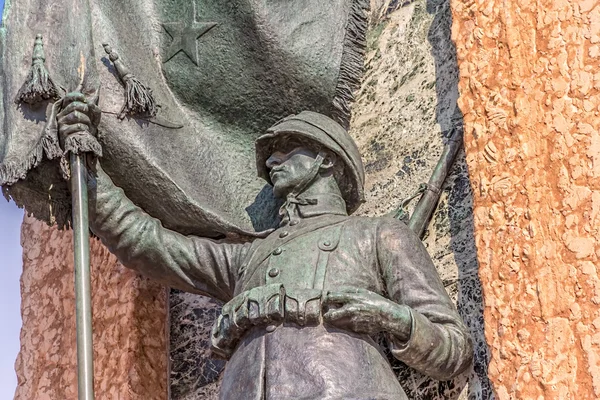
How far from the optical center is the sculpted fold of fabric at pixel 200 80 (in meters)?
5.54

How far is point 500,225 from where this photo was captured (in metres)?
5.05

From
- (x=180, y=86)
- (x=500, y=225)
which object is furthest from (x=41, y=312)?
(x=500, y=225)

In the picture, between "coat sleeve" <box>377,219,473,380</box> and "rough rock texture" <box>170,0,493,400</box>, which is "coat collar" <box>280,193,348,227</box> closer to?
"coat sleeve" <box>377,219,473,380</box>

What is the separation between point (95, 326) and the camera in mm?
6477

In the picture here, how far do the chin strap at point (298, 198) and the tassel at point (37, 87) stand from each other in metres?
0.85

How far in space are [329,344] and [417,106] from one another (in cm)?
131

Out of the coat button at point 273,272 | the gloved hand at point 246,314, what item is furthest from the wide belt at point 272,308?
the coat button at point 273,272

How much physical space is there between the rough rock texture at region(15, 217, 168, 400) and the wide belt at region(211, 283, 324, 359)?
131 centimetres

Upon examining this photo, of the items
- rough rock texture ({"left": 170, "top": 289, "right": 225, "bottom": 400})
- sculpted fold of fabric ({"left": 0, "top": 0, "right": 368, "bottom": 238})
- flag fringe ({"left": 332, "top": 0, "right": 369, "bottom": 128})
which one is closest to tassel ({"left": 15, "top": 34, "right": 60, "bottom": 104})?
sculpted fold of fabric ({"left": 0, "top": 0, "right": 368, "bottom": 238})

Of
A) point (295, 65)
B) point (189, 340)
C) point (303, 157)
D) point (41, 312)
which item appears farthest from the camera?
point (41, 312)

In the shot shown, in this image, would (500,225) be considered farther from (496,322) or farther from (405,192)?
(405,192)

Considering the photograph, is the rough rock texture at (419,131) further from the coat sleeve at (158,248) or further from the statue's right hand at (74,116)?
the statue's right hand at (74,116)

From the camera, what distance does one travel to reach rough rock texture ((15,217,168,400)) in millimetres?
6199

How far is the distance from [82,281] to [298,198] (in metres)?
0.77
